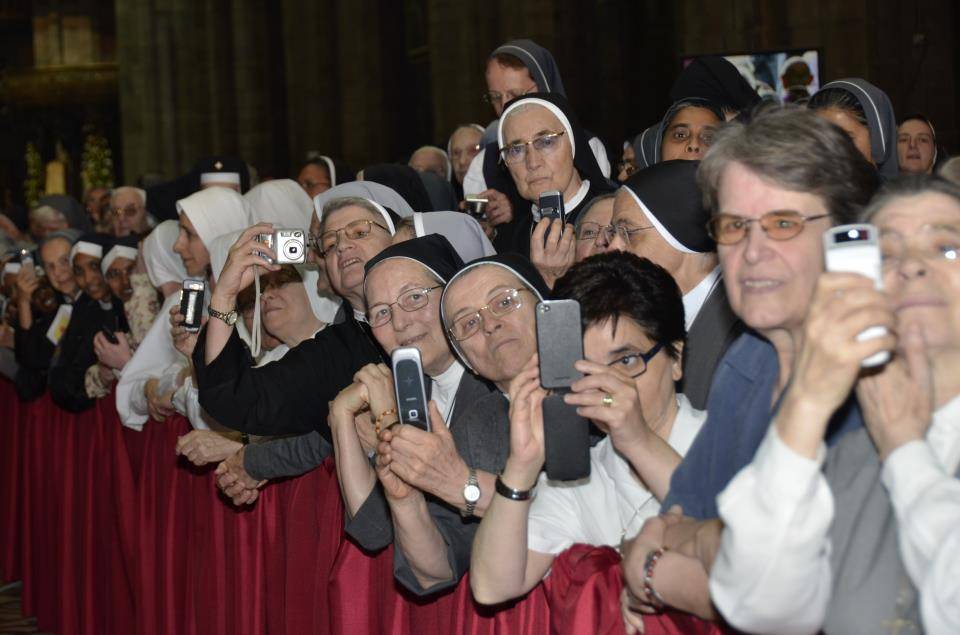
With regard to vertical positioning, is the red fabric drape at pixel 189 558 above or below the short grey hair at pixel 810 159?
below

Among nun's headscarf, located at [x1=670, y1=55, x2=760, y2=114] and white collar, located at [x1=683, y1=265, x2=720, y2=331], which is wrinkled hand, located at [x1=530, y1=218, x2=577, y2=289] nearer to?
white collar, located at [x1=683, y1=265, x2=720, y2=331]

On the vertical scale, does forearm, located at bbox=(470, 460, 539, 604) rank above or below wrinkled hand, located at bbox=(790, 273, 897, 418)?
below

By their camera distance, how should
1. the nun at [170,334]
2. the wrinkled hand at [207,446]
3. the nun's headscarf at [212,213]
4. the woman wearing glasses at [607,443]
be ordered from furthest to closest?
the nun's headscarf at [212,213] → the nun at [170,334] → the wrinkled hand at [207,446] → the woman wearing glasses at [607,443]

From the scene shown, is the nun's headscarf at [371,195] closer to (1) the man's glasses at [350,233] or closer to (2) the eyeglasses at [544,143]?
(1) the man's glasses at [350,233]

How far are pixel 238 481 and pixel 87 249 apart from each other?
12.6ft

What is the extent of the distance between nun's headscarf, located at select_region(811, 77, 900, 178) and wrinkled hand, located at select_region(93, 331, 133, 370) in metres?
4.10

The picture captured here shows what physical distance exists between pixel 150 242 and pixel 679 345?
4.62 metres

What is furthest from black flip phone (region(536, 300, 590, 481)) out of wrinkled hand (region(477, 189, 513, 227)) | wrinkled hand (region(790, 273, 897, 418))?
wrinkled hand (region(477, 189, 513, 227))

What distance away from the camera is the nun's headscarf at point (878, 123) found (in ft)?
16.8

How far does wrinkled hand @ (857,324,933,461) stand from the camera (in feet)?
7.35

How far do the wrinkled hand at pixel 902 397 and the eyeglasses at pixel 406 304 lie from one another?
2230 millimetres

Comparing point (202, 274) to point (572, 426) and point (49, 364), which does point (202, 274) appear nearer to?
point (49, 364)

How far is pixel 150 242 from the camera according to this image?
24.2ft

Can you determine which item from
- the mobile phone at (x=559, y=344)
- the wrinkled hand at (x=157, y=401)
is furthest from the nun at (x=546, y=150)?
the mobile phone at (x=559, y=344)
